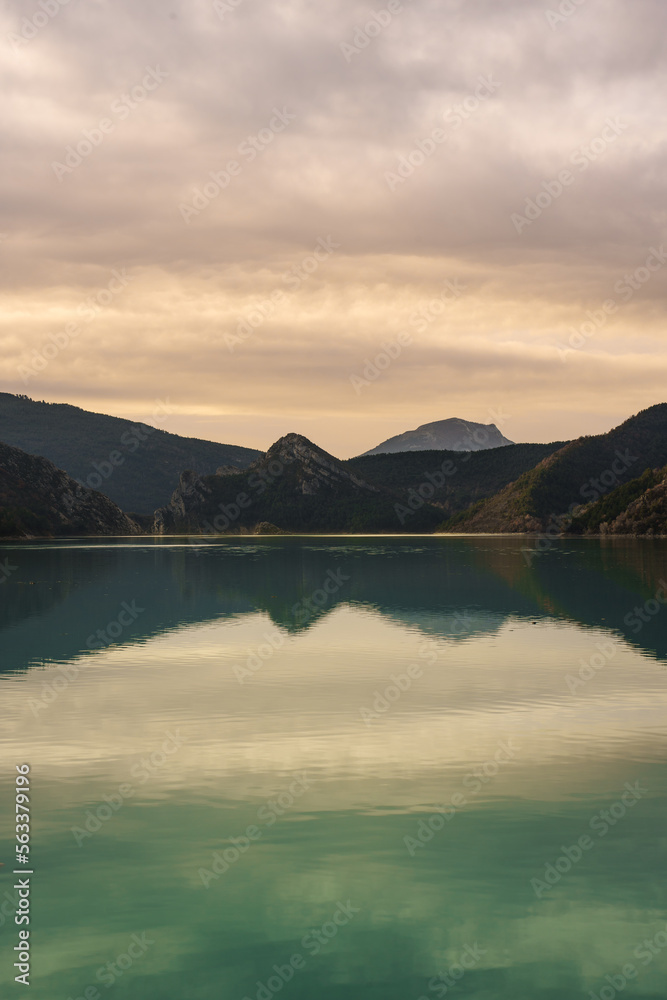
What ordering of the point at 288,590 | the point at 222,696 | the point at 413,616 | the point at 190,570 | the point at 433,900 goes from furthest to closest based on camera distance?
the point at 190,570, the point at 288,590, the point at 413,616, the point at 222,696, the point at 433,900

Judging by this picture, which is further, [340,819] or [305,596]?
[305,596]

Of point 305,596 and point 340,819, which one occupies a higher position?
point 305,596

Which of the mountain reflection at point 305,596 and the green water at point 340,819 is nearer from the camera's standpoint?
the green water at point 340,819

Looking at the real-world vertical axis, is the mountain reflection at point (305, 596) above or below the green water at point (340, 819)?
above

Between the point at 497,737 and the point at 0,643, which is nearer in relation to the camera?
the point at 497,737

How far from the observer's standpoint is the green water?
11086mm

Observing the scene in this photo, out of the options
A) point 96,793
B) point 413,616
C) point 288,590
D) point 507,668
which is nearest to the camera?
point 96,793

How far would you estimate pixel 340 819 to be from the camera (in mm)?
15656

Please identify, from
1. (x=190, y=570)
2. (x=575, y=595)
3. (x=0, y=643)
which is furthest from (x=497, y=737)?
(x=190, y=570)

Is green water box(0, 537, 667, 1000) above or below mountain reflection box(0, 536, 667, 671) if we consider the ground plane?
below

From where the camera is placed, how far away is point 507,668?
103 ft

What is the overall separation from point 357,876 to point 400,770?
5.42m

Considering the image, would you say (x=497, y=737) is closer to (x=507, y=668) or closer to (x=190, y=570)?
(x=507, y=668)

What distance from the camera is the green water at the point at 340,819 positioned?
36.4ft
